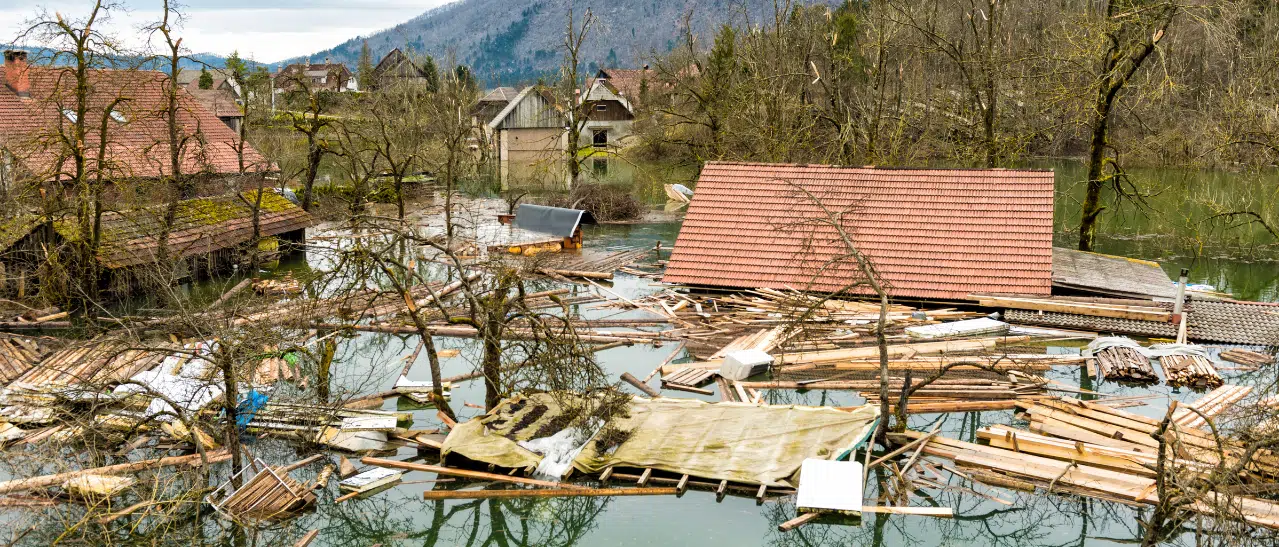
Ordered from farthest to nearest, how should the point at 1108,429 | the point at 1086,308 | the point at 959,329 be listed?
the point at 1086,308 → the point at 959,329 → the point at 1108,429

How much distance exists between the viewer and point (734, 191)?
22703 mm

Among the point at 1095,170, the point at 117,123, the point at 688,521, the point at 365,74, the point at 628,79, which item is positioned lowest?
the point at 688,521

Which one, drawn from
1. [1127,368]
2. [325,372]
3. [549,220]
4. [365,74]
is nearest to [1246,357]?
[1127,368]

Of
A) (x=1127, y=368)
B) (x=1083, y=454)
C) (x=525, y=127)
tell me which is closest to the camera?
(x=1083, y=454)

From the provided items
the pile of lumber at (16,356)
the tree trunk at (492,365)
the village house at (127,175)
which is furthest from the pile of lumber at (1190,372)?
the pile of lumber at (16,356)

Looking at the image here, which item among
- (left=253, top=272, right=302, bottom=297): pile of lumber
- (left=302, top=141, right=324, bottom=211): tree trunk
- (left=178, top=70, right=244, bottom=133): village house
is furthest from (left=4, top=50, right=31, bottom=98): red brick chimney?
(left=178, top=70, right=244, bottom=133): village house

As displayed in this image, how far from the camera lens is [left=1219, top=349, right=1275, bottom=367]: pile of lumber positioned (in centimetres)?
1620

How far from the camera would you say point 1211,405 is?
1416 cm

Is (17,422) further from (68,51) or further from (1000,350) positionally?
(1000,350)

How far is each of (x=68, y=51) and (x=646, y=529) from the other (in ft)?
50.9

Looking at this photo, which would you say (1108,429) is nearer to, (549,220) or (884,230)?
(884,230)

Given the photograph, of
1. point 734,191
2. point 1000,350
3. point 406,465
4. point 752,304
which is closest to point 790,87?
point 734,191

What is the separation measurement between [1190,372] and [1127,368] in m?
0.89

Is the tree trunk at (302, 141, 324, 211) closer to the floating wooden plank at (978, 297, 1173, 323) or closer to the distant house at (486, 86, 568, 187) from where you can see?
the distant house at (486, 86, 568, 187)
